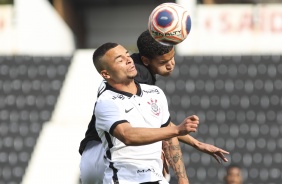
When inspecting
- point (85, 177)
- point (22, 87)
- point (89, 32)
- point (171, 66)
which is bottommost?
point (89, 32)

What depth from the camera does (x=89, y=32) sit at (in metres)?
21.3

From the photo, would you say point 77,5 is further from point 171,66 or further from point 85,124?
point 171,66

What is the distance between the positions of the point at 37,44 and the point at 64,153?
4247mm

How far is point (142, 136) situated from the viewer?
618cm

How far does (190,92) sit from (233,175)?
8.58 feet

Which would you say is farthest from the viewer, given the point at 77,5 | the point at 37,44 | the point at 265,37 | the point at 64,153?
the point at 77,5

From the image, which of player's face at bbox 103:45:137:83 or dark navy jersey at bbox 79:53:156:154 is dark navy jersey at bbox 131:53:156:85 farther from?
player's face at bbox 103:45:137:83

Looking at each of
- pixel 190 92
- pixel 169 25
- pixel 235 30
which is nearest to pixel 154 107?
pixel 169 25

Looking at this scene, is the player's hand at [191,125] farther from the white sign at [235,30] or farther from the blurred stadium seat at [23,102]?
the white sign at [235,30]

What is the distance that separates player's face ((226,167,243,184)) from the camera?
12.3m

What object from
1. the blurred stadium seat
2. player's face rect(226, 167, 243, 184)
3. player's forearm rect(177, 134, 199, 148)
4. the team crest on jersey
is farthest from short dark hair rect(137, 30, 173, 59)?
the blurred stadium seat

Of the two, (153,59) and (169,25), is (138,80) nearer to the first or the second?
(153,59)

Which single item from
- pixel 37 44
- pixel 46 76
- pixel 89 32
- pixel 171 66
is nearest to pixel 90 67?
pixel 46 76

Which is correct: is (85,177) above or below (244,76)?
above
